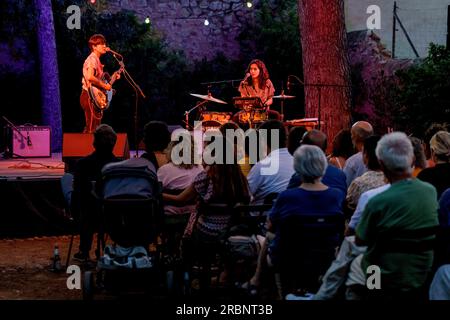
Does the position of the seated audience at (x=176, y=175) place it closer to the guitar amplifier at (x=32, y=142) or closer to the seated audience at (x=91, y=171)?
the seated audience at (x=91, y=171)

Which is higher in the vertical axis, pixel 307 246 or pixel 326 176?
pixel 326 176

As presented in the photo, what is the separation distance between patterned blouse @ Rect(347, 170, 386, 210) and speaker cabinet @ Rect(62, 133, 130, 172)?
3918 millimetres

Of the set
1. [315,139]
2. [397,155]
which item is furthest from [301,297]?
[315,139]

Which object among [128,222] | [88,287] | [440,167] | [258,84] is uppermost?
[258,84]

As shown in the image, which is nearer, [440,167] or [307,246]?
[307,246]

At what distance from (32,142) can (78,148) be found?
3638mm

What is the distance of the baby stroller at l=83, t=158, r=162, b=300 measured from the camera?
5.43 metres

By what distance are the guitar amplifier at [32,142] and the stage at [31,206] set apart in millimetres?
3361

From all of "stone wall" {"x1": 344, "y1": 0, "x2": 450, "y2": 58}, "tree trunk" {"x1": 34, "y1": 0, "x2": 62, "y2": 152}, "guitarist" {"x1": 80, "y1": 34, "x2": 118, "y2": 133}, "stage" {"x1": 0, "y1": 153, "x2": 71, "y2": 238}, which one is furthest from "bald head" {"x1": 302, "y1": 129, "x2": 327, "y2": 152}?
"tree trunk" {"x1": 34, "y1": 0, "x2": 62, "y2": 152}

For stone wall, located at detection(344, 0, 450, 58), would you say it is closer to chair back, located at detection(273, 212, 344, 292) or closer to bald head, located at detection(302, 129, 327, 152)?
bald head, located at detection(302, 129, 327, 152)

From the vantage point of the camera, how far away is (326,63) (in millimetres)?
9727

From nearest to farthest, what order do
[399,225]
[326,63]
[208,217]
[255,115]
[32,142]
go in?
1. [399,225]
2. [208,217]
3. [326,63]
4. [255,115]
5. [32,142]

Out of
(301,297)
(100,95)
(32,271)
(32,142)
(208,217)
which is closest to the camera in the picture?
(301,297)

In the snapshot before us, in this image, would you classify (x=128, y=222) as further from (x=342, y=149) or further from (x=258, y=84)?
(x=258, y=84)
